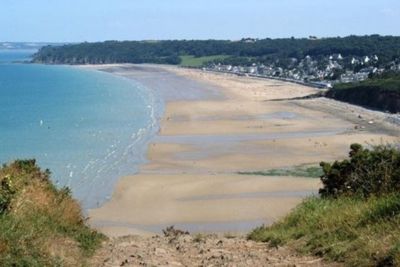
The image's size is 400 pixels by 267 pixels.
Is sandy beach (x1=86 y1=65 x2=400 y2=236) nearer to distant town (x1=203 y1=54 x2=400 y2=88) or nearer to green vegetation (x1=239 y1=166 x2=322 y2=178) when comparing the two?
green vegetation (x1=239 y1=166 x2=322 y2=178)

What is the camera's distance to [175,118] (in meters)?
53.4

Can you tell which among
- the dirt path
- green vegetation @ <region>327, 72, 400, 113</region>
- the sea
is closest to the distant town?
green vegetation @ <region>327, 72, 400, 113</region>

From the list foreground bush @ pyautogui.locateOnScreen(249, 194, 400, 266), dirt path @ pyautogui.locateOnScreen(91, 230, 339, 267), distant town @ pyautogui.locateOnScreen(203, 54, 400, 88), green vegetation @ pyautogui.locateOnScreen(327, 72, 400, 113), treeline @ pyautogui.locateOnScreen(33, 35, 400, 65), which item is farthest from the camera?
treeline @ pyautogui.locateOnScreen(33, 35, 400, 65)

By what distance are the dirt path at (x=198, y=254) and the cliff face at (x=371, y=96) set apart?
51.9 metres

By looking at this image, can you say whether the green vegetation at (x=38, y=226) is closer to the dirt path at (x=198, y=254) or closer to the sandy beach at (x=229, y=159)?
the dirt path at (x=198, y=254)

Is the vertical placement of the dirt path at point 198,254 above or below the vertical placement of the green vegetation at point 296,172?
above

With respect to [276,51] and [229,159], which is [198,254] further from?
[276,51]

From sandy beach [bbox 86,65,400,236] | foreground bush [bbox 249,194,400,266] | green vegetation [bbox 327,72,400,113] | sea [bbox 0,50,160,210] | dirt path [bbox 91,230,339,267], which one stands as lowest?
sea [bbox 0,50,160,210]

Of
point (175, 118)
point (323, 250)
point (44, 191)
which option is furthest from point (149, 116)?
point (323, 250)

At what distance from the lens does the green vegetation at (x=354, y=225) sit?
6406 millimetres

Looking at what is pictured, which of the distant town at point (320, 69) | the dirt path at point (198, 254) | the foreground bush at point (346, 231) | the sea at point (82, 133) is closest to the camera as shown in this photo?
the foreground bush at point (346, 231)

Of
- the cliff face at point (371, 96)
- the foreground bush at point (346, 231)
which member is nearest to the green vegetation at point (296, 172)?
the foreground bush at point (346, 231)

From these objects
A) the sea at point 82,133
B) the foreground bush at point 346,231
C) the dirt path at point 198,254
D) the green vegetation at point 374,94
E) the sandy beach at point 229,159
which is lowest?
the sea at point 82,133

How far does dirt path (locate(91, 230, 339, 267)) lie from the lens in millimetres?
7305
